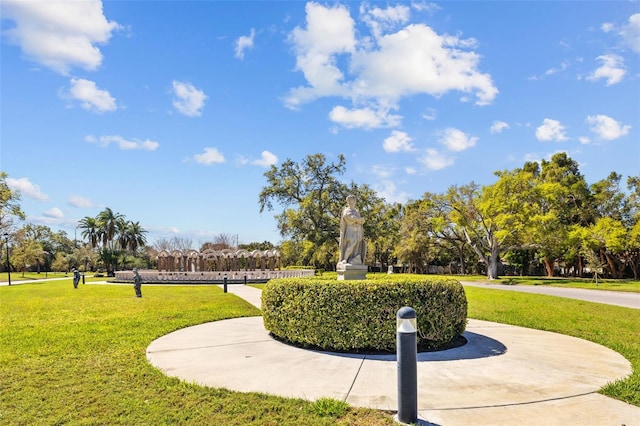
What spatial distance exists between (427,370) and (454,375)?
1.19 ft

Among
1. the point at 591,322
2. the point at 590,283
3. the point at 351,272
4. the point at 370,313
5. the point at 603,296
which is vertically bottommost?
the point at 590,283

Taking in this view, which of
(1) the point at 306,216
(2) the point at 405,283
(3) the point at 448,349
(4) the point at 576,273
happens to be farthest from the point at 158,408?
(4) the point at 576,273

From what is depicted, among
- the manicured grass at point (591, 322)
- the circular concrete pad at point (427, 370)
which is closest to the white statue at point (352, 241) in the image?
the circular concrete pad at point (427, 370)

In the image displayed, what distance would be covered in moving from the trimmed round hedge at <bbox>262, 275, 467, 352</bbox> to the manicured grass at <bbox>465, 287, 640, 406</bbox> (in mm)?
2323

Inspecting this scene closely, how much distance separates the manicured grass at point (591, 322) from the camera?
484 centimetres

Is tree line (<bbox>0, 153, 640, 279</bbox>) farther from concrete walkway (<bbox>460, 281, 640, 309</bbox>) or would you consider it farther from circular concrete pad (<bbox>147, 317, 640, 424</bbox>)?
circular concrete pad (<bbox>147, 317, 640, 424</bbox>)

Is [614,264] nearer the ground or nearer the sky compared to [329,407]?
nearer the ground

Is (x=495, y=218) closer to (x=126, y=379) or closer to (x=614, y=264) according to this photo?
(x=614, y=264)

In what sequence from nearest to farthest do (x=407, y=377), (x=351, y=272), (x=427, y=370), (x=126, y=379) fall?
(x=407, y=377)
(x=126, y=379)
(x=427, y=370)
(x=351, y=272)

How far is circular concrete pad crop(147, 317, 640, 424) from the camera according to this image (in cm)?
440

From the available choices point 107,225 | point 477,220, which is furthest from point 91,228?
point 477,220

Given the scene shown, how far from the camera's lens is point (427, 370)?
212 inches

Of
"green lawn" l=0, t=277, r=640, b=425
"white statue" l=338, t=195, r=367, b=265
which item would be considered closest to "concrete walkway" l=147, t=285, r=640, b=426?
"green lawn" l=0, t=277, r=640, b=425

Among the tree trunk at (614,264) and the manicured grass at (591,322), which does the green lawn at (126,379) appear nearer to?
the manicured grass at (591,322)
